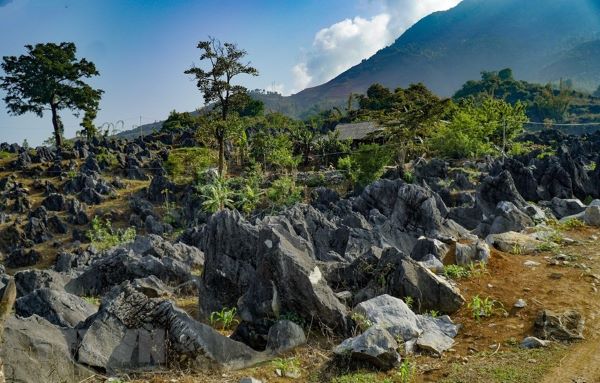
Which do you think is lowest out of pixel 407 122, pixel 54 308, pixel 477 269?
pixel 477 269

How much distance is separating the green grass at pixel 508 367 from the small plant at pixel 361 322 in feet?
4.36

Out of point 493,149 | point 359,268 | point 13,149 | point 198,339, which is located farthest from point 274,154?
point 198,339

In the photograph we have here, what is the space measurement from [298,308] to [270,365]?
1319mm

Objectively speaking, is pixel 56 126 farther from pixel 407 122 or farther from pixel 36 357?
pixel 36 357

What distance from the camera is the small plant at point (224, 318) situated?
8.38m

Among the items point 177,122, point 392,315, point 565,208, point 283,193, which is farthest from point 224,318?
point 177,122

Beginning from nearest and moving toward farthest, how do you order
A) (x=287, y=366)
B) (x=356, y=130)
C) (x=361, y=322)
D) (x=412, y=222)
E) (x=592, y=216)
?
1. (x=287, y=366)
2. (x=361, y=322)
3. (x=592, y=216)
4. (x=412, y=222)
5. (x=356, y=130)

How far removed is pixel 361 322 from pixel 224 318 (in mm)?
2483

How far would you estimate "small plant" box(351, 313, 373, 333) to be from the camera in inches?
284

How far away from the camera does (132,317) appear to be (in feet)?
22.5

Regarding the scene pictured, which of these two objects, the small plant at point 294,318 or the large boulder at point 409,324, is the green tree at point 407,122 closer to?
the large boulder at point 409,324

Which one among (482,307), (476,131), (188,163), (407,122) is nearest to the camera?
(482,307)

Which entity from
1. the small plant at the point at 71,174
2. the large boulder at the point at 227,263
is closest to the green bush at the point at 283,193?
the small plant at the point at 71,174

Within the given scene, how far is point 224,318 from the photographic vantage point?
27.4 feet
